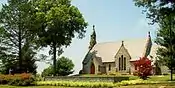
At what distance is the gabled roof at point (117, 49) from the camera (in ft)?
272

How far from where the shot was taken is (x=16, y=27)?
7606 cm

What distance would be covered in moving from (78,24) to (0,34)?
1428cm

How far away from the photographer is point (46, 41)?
251ft

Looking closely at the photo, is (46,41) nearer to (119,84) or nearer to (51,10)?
(51,10)

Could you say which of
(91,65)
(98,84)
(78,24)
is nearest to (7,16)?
(78,24)

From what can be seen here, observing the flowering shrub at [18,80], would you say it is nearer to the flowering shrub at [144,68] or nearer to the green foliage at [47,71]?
the flowering shrub at [144,68]

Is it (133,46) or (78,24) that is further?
(133,46)

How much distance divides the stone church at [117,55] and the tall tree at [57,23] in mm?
11351

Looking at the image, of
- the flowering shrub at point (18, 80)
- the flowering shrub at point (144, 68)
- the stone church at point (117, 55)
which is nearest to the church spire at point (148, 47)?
the stone church at point (117, 55)

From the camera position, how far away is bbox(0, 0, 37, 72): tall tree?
75.8 metres

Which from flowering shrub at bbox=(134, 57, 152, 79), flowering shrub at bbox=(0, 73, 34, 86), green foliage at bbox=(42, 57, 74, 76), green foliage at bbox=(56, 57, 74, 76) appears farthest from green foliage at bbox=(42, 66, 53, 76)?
flowering shrub at bbox=(134, 57, 152, 79)

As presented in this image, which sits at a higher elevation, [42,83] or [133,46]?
[133,46]

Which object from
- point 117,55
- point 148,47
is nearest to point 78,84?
point 148,47

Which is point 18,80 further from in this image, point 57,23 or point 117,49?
point 117,49
